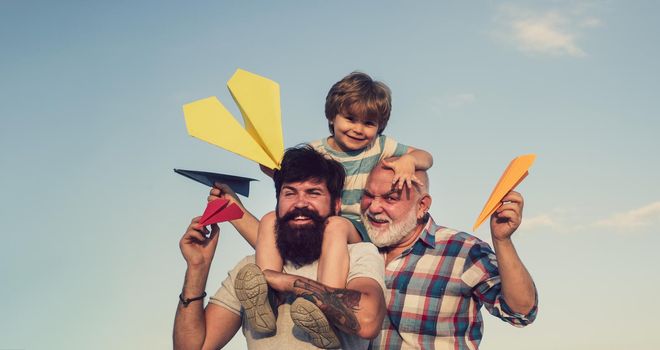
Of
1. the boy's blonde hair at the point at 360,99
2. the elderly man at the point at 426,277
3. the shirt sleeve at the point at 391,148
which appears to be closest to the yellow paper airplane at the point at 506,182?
the elderly man at the point at 426,277

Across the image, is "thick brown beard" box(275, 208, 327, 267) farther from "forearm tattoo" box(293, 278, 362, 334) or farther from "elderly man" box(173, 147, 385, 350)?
"forearm tattoo" box(293, 278, 362, 334)

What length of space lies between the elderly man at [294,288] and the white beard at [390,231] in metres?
0.77

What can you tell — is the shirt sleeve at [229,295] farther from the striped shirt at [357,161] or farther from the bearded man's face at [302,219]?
the striped shirt at [357,161]

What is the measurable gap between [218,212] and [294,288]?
1003 millimetres

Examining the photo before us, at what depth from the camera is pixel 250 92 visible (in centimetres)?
666

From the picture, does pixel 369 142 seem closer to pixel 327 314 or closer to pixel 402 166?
pixel 402 166

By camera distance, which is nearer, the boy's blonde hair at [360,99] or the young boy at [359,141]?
the young boy at [359,141]

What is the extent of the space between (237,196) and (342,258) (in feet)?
4.75

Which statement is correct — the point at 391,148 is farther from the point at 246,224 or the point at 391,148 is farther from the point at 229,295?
the point at 229,295

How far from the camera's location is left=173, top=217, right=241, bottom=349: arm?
5.95 m

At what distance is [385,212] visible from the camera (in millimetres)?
6891

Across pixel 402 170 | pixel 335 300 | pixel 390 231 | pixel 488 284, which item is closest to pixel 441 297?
pixel 488 284

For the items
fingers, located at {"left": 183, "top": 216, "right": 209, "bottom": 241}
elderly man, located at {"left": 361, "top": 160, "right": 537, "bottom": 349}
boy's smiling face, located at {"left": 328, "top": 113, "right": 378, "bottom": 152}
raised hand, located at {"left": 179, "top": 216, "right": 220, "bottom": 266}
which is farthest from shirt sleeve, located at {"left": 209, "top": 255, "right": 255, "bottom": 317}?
boy's smiling face, located at {"left": 328, "top": 113, "right": 378, "bottom": 152}

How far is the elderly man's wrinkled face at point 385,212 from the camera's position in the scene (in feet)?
22.5
